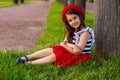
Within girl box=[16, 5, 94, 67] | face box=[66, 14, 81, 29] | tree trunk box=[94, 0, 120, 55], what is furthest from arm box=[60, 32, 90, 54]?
tree trunk box=[94, 0, 120, 55]

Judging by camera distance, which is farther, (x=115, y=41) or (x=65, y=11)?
(x=115, y=41)

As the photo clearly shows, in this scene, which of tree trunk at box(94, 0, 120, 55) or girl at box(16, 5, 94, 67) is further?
tree trunk at box(94, 0, 120, 55)

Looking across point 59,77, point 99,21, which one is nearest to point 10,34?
point 99,21

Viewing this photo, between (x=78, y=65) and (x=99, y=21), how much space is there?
106 centimetres

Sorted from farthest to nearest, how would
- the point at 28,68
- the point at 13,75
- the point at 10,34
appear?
1. the point at 10,34
2. the point at 28,68
3. the point at 13,75

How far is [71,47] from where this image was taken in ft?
17.9

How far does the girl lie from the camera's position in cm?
538

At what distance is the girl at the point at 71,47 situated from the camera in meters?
5.38

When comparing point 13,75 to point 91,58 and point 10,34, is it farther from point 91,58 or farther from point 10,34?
point 10,34

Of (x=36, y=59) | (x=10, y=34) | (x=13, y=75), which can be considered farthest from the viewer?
(x=10, y=34)

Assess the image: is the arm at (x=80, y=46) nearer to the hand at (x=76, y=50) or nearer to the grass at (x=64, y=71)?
the hand at (x=76, y=50)

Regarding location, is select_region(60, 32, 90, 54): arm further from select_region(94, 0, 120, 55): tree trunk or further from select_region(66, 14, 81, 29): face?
select_region(94, 0, 120, 55): tree trunk

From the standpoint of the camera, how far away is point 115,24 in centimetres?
596

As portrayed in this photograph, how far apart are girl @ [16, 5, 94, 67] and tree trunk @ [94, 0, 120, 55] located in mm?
470
